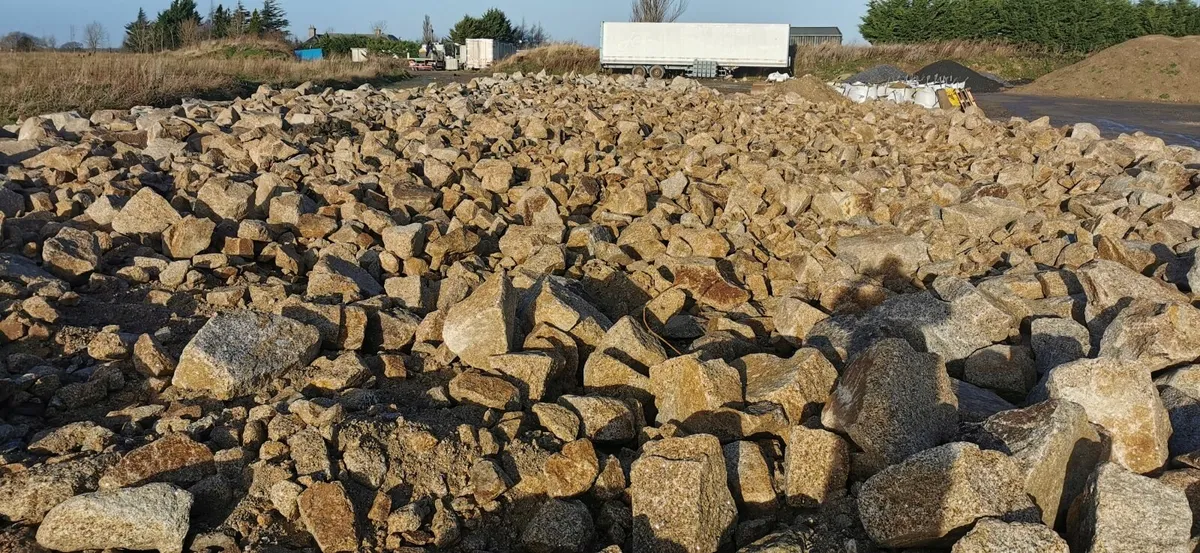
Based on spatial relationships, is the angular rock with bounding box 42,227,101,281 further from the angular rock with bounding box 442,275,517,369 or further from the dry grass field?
the dry grass field

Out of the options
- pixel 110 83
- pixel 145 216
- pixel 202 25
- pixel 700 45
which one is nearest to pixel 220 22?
pixel 202 25

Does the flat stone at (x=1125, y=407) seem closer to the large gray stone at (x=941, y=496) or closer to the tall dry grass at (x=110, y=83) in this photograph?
the large gray stone at (x=941, y=496)

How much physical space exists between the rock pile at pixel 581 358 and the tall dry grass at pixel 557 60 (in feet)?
92.2

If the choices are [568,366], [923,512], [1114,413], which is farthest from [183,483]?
[1114,413]

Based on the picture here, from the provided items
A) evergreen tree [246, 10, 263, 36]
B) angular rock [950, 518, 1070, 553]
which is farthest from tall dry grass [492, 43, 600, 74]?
angular rock [950, 518, 1070, 553]

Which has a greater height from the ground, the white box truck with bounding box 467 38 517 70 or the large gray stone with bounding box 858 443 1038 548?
the white box truck with bounding box 467 38 517 70

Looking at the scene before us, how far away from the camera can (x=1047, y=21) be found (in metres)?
39.4

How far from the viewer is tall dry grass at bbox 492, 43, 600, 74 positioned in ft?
112

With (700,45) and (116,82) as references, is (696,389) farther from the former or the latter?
(700,45)

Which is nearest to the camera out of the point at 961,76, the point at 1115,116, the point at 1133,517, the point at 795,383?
the point at 1133,517

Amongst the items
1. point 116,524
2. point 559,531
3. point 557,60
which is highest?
point 557,60

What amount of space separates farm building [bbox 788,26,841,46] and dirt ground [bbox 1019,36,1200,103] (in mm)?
15291

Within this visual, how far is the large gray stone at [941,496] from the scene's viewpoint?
2154 millimetres

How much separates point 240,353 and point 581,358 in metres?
1.40
